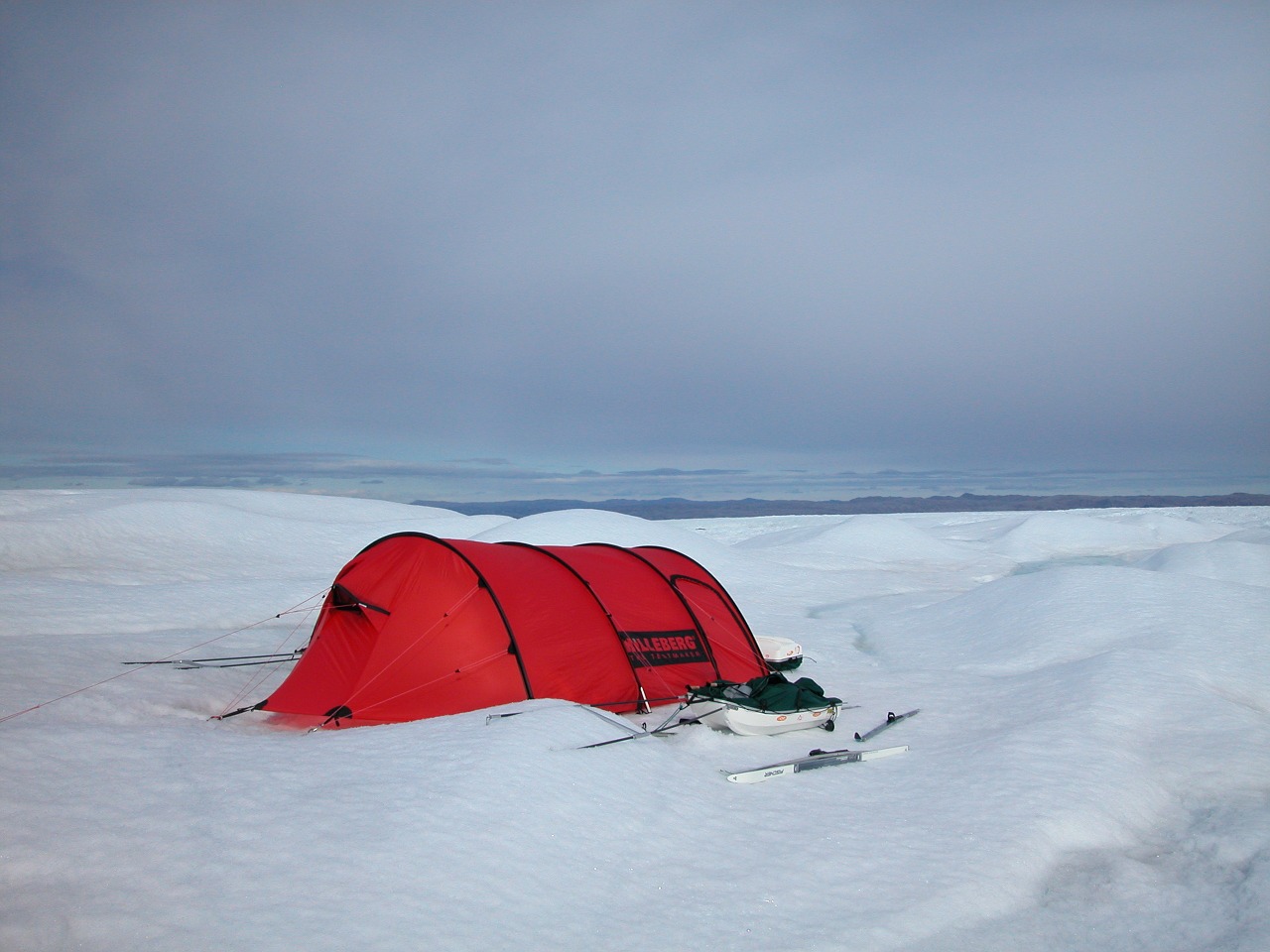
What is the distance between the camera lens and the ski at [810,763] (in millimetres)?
7238

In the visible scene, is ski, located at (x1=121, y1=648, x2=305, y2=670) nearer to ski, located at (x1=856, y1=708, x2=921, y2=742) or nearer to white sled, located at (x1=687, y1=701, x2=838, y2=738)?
white sled, located at (x1=687, y1=701, x2=838, y2=738)

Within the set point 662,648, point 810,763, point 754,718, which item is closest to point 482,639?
point 662,648

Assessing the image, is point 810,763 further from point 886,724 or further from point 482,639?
point 482,639

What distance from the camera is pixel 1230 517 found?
2371 inches

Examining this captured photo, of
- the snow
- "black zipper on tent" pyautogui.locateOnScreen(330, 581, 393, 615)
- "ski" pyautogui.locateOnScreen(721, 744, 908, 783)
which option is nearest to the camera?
the snow

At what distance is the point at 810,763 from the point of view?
25.2 feet

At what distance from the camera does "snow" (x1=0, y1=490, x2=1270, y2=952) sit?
4.64 m

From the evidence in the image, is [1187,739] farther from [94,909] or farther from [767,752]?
[94,909]

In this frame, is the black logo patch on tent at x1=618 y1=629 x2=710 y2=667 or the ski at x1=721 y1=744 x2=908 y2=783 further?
the black logo patch on tent at x1=618 y1=629 x2=710 y2=667

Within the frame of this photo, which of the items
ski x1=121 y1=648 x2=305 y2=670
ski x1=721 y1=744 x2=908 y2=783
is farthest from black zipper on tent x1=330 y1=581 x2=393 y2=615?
ski x1=721 y1=744 x2=908 y2=783

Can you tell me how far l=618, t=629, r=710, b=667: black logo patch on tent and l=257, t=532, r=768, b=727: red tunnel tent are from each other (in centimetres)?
1

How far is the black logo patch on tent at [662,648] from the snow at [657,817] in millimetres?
1558

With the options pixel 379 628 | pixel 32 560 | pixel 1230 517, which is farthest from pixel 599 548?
pixel 1230 517

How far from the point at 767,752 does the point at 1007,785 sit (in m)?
A: 2.18
